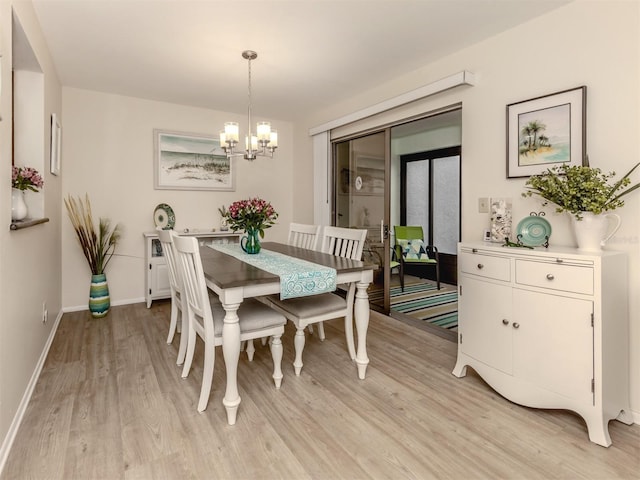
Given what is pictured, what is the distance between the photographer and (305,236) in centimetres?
352

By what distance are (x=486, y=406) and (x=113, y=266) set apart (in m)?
3.95

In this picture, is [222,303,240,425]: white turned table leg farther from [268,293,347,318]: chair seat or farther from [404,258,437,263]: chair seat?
[404,258,437,263]: chair seat

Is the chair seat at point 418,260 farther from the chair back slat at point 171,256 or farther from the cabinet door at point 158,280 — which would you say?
the chair back slat at point 171,256

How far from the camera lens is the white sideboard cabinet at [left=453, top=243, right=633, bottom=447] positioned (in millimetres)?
1749

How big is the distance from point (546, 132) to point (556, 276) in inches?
40.8

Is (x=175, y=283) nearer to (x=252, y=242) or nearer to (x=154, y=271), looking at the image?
(x=252, y=242)

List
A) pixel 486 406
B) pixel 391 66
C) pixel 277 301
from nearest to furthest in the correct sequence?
pixel 486 406 → pixel 277 301 → pixel 391 66

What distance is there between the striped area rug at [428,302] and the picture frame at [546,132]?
1617 mm

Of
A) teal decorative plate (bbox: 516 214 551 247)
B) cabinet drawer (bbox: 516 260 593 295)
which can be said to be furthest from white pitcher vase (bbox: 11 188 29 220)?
Answer: teal decorative plate (bbox: 516 214 551 247)

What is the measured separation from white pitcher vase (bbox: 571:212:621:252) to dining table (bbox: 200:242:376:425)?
3.78 feet

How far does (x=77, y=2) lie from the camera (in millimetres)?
2260

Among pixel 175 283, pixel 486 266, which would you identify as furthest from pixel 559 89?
pixel 175 283

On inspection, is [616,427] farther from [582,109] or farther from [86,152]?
[86,152]

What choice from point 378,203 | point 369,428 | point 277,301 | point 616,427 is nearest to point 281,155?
point 378,203
